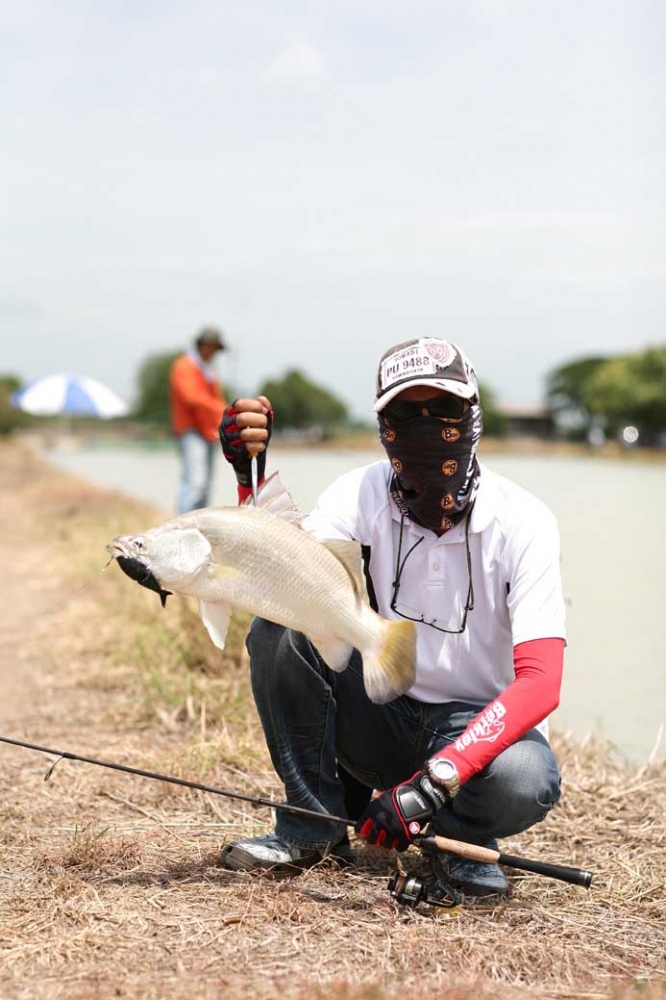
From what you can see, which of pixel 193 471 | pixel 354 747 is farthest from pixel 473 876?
pixel 193 471

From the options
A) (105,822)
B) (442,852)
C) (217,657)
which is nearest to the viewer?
(442,852)

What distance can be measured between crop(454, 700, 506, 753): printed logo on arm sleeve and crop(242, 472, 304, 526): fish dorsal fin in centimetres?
80

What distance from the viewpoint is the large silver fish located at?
10.3 feet

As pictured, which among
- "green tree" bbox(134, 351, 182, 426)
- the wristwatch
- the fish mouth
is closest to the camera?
the fish mouth

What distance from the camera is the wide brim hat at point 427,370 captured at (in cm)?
334

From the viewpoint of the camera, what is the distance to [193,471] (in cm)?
1042

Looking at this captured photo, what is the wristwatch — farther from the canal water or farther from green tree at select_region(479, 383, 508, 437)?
green tree at select_region(479, 383, 508, 437)

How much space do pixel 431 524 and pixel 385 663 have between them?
0.55 m

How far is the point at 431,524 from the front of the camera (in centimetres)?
357

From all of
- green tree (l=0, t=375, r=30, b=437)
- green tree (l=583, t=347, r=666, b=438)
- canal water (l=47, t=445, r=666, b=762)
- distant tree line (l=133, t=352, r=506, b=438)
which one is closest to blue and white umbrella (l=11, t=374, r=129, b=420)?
canal water (l=47, t=445, r=666, b=762)

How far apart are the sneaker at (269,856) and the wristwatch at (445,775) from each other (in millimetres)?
699

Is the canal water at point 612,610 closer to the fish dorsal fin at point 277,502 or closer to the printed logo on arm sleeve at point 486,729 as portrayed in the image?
the fish dorsal fin at point 277,502

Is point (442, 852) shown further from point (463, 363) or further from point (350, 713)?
point (463, 363)

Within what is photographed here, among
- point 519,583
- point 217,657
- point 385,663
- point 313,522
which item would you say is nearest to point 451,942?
point 385,663
